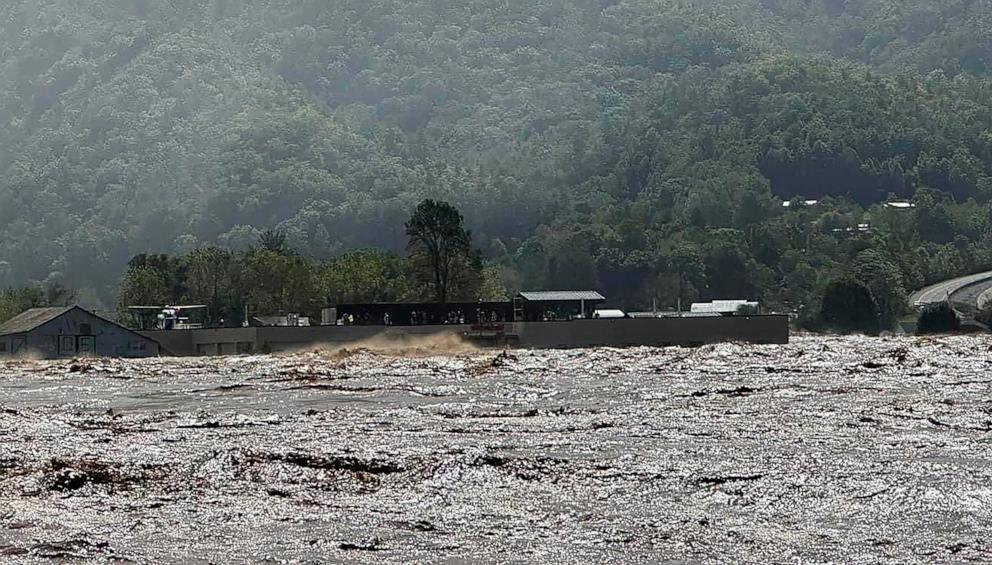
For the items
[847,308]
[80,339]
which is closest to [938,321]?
[847,308]

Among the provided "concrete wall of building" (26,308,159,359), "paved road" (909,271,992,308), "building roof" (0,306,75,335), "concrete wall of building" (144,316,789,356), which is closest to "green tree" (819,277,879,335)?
"paved road" (909,271,992,308)

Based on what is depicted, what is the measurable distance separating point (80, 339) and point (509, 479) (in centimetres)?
9207

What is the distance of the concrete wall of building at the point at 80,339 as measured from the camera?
10606 centimetres

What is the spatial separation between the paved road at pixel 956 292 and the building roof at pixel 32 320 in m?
96.8

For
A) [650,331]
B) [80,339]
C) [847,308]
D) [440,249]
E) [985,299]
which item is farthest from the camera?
[985,299]

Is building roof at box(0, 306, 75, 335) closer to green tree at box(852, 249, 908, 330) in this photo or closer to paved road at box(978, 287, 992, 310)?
green tree at box(852, 249, 908, 330)

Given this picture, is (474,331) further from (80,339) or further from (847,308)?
(847,308)

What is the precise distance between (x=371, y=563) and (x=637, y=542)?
2.69m

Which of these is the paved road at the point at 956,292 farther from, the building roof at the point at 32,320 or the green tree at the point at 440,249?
the building roof at the point at 32,320

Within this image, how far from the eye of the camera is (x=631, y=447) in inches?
944

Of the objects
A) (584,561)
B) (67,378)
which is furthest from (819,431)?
(67,378)

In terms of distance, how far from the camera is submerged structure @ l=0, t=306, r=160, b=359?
347 ft

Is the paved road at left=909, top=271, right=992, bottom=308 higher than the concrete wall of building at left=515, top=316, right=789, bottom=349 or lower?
higher

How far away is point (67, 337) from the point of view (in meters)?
107
